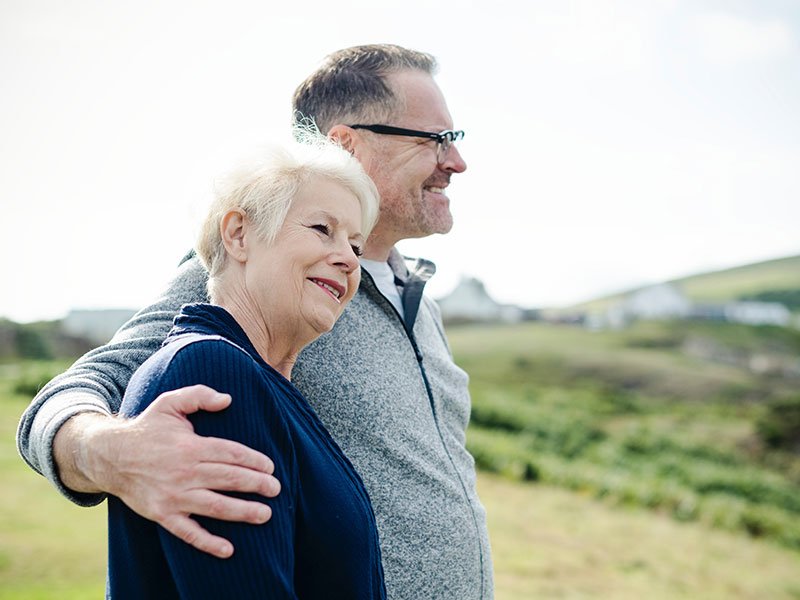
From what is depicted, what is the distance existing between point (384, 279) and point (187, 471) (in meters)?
1.30

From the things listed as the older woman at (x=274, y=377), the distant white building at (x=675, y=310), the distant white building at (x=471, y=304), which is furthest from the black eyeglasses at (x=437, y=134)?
the distant white building at (x=675, y=310)

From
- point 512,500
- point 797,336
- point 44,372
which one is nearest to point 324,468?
point 512,500

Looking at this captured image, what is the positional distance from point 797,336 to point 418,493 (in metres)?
25.3

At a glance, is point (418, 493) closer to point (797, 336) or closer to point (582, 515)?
point (582, 515)

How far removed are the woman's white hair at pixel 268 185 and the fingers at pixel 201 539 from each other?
0.53 metres

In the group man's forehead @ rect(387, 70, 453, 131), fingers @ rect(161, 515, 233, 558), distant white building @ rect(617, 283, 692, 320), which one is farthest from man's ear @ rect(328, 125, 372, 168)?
distant white building @ rect(617, 283, 692, 320)

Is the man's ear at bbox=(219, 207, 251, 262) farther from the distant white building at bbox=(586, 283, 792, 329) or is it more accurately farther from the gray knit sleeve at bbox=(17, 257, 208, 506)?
the distant white building at bbox=(586, 283, 792, 329)

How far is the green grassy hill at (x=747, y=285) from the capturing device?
31.8 metres

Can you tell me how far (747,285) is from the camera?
1427 inches

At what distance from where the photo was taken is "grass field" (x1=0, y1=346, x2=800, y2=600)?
15.3 ft

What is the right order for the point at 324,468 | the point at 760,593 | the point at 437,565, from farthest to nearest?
the point at 760,593
the point at 437,565
the point at 324,468

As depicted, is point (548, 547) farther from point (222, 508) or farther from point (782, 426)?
point (782, 426)

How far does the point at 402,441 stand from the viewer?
1767 millimetres

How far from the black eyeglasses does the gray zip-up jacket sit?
52 centimetres
